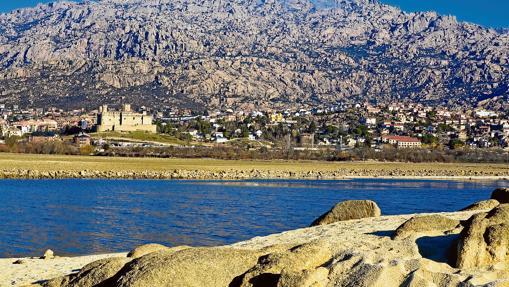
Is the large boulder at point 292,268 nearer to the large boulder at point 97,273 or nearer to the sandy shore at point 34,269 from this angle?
the large boulder at point 97,273

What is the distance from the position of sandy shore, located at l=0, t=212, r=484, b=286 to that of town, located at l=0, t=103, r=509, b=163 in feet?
290

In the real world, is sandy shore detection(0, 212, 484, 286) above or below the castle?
below

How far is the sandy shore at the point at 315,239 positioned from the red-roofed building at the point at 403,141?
131 meters

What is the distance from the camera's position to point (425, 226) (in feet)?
45.3

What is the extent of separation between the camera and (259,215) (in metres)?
33.8

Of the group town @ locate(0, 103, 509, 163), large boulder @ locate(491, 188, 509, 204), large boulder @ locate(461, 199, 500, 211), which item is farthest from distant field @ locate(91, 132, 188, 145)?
large boulder @ locate(461, 199, 500, 211)

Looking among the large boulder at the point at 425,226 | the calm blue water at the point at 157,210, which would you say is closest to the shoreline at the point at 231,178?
the calm blue water at the point at 157,210

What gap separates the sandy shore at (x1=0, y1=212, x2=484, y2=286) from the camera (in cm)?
1160

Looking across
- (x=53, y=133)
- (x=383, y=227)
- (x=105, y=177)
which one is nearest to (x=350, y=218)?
(x=383, y=227)

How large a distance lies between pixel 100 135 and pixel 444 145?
70.3m

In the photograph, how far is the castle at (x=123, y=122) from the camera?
5866 inches

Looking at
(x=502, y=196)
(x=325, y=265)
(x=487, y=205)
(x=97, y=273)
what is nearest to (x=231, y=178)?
(x=502, y=196)

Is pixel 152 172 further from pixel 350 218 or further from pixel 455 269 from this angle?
pixel 455 269

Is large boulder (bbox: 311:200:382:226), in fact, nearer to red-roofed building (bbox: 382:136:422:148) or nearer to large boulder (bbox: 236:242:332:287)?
large boulder (bbox: 236:242:332:287)
